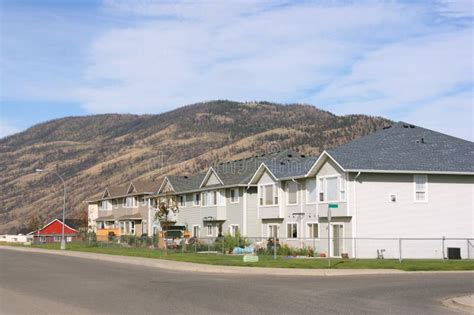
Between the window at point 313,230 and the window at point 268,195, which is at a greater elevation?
the window at point 268,195

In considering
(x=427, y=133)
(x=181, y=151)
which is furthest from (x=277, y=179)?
(x=181, y=151)

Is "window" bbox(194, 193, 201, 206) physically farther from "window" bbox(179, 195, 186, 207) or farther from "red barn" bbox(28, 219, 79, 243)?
"red barn" bbox(28, 219, 79, 243)

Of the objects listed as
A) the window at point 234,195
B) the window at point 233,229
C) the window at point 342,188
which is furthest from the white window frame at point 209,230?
the window at point 342,188

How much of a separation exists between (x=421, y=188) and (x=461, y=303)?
87.0ft

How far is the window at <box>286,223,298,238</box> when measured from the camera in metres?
50.3

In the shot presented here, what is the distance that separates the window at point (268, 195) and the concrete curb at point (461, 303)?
108 feet

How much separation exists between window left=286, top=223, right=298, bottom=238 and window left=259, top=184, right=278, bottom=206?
7.99ft

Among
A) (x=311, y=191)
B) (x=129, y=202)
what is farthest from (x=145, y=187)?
(x=311, y=191)

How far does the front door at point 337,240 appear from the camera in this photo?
44094mm

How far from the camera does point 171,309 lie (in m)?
16.9

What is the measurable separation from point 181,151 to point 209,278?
157660 millimetres

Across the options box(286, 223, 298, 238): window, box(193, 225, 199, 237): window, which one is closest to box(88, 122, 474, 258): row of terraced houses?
box(286, 223, 298, 238): window

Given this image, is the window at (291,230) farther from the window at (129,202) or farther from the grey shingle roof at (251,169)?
Result: the window at (129,202)

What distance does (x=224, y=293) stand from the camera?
20875 mm
